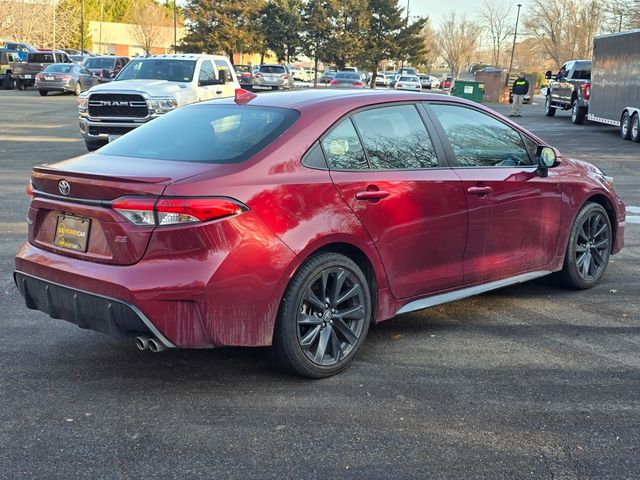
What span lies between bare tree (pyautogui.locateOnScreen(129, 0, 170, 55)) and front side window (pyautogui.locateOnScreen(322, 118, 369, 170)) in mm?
83842

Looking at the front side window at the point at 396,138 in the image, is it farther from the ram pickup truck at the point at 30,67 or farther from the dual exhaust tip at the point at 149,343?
the ram pickup truck at the point at 30,67

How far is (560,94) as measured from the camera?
3152 centimetres

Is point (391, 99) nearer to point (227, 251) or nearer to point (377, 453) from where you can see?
point (227, 251)

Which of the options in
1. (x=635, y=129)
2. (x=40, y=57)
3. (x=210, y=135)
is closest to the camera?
(x=210, y=135)

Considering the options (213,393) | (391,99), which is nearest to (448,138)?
(391,99)

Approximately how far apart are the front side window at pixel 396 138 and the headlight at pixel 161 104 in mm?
10223

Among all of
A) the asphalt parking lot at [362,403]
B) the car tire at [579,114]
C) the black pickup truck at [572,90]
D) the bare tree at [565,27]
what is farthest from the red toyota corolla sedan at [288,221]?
the bare tree at [565,27]

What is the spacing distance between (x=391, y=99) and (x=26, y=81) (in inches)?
1664

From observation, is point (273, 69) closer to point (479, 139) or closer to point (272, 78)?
point (272, 78)

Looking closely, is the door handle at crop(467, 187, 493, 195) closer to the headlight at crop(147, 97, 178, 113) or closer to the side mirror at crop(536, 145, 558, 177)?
the side mirror at crop(536, 145, 558, 177)

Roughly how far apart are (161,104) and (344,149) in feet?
35.1

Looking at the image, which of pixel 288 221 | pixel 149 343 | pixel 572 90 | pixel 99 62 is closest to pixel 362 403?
pixel 288 221

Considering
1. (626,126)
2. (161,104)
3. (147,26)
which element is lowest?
(626,126)

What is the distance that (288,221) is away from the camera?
14.1 feet
